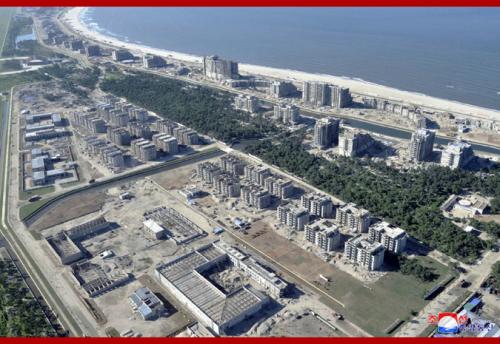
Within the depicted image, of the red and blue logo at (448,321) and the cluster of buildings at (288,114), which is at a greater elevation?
the cluster of buildings at (288,114)

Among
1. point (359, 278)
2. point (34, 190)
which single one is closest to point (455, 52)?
point (359, 278)

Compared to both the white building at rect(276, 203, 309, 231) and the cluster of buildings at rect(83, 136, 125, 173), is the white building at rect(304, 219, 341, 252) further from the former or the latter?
the cluster of buildings at rect(83, 136, 125, 173)

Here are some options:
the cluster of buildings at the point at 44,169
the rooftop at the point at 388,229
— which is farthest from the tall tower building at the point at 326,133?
the cluster of buildings at the point at 44,169

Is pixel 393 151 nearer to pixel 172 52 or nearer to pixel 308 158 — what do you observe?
pixel 308 158

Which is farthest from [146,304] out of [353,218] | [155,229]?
[353,218]

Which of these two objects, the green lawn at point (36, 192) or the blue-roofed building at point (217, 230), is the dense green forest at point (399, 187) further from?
the green lawn at point (36, 192)

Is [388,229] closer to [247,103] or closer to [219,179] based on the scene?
[219,179]

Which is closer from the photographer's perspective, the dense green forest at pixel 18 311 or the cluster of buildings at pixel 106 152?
the dense green forest at pixel 18 311
